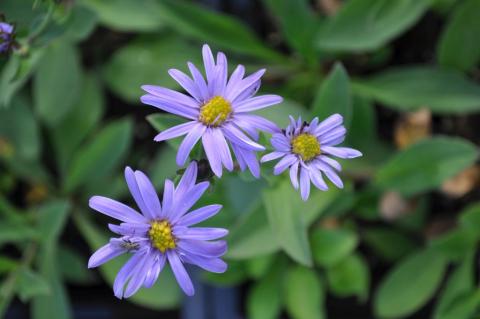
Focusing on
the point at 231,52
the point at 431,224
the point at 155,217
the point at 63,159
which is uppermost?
the point at 231,52

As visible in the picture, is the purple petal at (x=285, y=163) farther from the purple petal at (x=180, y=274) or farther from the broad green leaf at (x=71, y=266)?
the broad green leaf at (x=71, y=266)

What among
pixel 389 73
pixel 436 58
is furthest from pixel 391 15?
pixel 436 58

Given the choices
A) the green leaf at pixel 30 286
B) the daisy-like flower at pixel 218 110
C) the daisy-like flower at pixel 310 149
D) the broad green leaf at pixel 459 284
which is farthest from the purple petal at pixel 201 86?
the broad green leaf at pixel 459 284

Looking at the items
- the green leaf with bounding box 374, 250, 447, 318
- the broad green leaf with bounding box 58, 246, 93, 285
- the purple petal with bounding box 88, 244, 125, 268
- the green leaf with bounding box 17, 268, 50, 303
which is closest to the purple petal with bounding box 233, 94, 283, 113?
the purple petal with bounding box 88, 244, 125, 268

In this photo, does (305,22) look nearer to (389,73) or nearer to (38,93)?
(389,73)

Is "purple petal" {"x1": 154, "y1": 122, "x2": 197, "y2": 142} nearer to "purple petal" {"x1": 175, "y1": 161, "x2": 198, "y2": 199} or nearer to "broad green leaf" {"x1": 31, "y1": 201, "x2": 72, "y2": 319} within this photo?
"purple petal" {"x1": 175, "y1": 161, "x2": 198, "y2": 199}

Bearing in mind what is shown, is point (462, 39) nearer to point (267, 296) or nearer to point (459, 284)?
point (459, 284)

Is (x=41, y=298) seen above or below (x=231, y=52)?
below

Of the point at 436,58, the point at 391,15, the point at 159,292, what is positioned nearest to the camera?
the point at 391,15
